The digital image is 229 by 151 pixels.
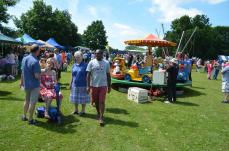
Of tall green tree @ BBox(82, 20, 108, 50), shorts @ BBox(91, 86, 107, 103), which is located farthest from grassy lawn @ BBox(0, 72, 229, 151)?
tall green tree @ BBox(82, 20, 108, 50)

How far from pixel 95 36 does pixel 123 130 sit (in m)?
87.6

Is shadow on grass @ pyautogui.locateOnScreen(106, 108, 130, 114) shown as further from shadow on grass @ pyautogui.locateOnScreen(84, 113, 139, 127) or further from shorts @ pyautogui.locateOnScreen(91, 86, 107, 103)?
shorts @ pyautogui.locateOnScreen(91, 86, 107, 103)

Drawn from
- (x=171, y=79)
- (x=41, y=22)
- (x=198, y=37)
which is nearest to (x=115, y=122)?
(x=171, y=79)

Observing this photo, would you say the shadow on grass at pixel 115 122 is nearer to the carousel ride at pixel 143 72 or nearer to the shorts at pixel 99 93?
the shorts at pixel 99 93

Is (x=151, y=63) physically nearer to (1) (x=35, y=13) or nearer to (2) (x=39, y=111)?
(2) (x=39, y=111)

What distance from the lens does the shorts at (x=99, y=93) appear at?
7.54 meters

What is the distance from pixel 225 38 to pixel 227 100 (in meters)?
85.2

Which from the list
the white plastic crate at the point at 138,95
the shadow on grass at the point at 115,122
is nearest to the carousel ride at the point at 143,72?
the white plastic crate at the point at 138,95

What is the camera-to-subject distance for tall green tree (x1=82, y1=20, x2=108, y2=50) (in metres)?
93.5

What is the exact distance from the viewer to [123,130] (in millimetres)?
7406

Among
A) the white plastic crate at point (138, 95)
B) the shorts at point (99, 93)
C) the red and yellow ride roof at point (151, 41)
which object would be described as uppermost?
the red and yellow ride roof at point (151, 41)

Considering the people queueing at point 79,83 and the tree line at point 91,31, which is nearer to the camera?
the people queueing at point 79,83

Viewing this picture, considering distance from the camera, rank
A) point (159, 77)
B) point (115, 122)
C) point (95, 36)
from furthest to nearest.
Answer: point (95, 36)
point (159, 77)
point (115, 122)

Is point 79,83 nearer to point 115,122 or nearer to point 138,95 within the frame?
point 115,122
